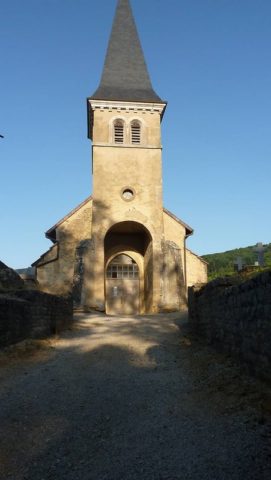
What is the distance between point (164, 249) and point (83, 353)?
12.0 meters

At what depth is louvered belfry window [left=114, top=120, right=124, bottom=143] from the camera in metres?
22.7

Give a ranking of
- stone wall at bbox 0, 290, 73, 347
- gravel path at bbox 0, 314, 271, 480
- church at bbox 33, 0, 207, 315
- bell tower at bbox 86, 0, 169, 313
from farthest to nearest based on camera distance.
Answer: bell tower at bbox 86, 0, 169, 313 < church at bbox 33, 0, 207, 315 < stone wall at bbox 0, 290, 73, 347 < gravel path at bbox 0, 314, 271, 480

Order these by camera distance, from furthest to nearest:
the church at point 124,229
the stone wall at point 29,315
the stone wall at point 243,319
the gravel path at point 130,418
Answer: the church at point 124,229 < the stone wall at point 29,315 < the stone wall at point 243,319 < the gravel path at point 130,418

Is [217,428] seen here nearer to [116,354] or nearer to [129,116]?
[116,354]

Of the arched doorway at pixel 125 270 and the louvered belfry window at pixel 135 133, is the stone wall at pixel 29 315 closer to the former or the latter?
the arched doorway at pixel 125 270

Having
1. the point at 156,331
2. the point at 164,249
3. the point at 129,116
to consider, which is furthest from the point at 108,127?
the point at 156,331

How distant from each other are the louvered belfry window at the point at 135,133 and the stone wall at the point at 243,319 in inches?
569

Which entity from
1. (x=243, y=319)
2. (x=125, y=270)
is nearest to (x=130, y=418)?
(x=243, y=319)

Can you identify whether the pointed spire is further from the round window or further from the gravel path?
the gravel path

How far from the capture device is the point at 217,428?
4.75 meters

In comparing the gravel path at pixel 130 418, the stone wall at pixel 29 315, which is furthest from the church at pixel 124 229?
the gravel path at pixel 130 418

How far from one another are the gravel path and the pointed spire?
17.5m

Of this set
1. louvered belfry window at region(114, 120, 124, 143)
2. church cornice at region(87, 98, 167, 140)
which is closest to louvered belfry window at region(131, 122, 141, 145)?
louvered belfry window at region(114, 120, 124, 143)

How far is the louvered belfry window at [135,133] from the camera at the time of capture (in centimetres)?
2280
